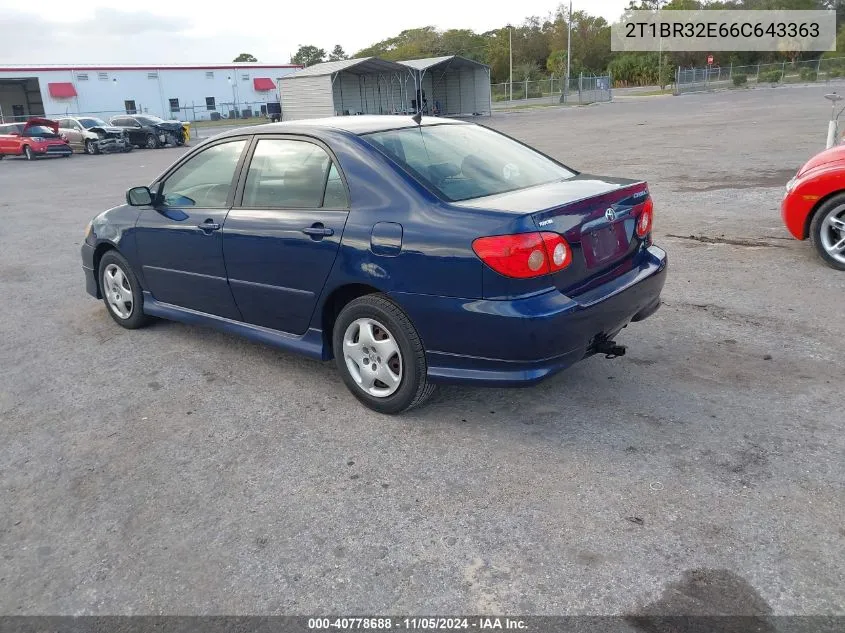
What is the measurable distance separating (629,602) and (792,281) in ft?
14.8

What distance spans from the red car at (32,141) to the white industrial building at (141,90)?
2691cm

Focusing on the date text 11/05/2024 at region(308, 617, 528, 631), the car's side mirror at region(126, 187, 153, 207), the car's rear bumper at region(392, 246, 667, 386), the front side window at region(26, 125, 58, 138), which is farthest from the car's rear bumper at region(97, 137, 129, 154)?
the date text 11/05/2024 at region(308, 617, 528, 631)

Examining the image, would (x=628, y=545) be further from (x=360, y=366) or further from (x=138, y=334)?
(x=138, y=334)

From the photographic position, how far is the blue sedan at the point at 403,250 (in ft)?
11.6

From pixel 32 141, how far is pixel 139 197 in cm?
2737

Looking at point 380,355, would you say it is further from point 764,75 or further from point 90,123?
point 764,75

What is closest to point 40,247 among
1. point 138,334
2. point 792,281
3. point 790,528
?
point 138,334

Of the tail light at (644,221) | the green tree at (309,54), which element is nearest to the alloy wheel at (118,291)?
the tail light at (644,221)

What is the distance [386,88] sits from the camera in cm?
4581

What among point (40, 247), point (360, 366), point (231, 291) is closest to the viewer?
point (360, 366)

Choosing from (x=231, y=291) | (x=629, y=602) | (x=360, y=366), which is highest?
(x=231, y=291)

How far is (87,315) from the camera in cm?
636

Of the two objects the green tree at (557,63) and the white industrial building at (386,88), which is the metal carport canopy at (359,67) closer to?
the white industrial building at (386,88)

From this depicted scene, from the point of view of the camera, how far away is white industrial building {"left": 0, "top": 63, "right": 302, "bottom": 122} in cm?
5375
